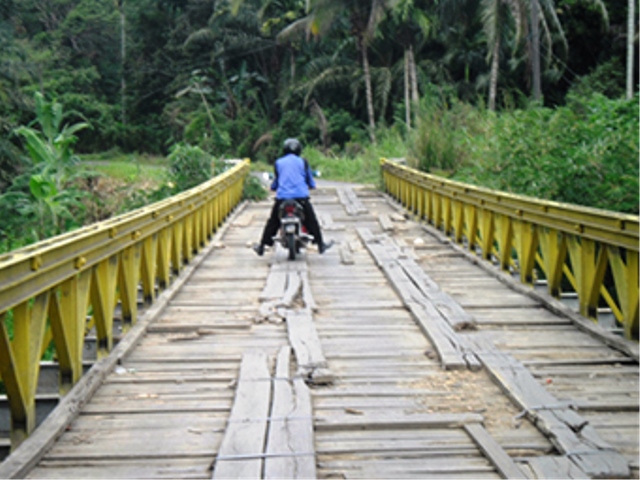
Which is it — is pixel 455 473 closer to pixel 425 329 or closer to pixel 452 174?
pixel 425 329

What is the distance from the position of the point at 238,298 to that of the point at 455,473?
5156 mm

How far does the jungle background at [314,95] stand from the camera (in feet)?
45.9

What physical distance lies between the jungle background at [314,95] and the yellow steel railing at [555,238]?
1082mm

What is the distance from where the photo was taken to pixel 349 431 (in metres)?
4.97

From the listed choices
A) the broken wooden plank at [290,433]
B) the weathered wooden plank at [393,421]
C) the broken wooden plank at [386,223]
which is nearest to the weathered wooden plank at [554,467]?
the weathered wooden plank at [393,421]

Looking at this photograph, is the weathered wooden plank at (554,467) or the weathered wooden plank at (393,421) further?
the weathered wooden plank at (393,421)

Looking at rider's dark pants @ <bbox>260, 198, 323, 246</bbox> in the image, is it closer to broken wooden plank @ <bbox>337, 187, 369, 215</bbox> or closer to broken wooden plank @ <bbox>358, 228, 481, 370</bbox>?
broken wooden plank @ <bbox>358, 228, 481, 370</bbox>

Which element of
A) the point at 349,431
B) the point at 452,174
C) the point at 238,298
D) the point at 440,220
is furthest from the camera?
the point at 452,174

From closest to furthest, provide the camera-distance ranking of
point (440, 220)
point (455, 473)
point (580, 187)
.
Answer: point (455, 473)
point (580, 187)
point (440, 220)

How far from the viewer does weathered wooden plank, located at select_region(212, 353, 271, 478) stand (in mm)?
4367

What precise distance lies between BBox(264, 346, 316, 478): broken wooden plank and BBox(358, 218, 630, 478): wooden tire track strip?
3.11 ft

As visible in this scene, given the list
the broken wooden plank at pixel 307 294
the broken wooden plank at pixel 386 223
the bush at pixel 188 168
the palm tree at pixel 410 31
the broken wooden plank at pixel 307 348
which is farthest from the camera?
the palm tree at pixel 410 31

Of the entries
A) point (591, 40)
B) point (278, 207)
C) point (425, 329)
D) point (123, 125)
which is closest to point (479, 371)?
point (425, 329)

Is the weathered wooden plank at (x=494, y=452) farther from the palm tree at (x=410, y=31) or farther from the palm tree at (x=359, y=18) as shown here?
the palm tree at (x=359, y=18)
